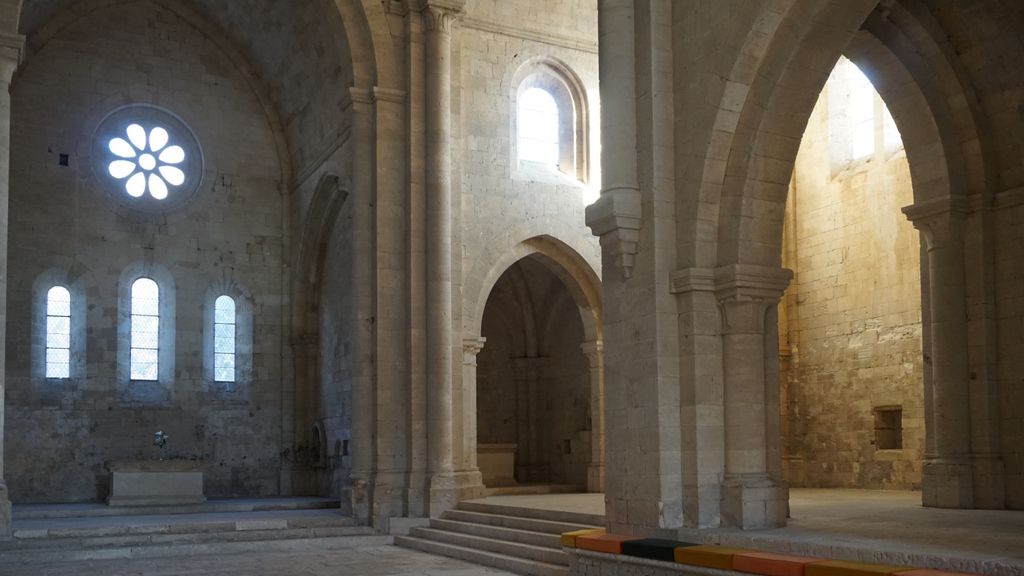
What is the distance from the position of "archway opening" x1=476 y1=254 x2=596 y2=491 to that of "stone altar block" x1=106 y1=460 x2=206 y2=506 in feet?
20.7

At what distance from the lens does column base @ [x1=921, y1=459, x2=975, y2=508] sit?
1402cm

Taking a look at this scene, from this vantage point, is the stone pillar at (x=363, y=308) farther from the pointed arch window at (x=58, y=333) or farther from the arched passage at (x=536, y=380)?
the pointed arch window at (x=58, y=333)

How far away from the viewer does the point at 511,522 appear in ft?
52.7

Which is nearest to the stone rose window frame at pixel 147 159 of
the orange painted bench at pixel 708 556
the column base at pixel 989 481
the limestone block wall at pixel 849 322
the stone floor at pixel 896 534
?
the stone floor at pixel 896 534

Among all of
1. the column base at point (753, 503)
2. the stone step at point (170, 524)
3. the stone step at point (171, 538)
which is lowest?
the stone step at point (171, 538)

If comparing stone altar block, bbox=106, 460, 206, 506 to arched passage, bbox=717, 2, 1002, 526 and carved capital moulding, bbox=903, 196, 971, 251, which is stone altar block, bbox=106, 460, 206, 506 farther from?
carved capital moulding, bbox=903, 196, 971, 251

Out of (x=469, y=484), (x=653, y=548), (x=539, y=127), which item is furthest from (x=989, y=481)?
(x=539, y=127)

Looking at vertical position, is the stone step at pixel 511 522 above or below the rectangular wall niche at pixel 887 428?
below

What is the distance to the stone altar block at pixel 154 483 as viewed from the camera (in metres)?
20.4

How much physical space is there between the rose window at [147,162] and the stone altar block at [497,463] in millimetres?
9050

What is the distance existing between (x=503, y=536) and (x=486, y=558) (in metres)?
0.82

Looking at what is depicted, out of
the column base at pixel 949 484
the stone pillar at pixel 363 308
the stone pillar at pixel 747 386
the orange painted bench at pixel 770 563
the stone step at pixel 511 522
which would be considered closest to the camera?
the orange painted bench at pixel 770 563

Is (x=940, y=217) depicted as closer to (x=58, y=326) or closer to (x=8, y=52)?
(x=8, y=52)

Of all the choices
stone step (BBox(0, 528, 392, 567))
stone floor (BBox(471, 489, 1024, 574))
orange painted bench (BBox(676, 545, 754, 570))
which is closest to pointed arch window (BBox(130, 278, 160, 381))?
stone step (BBox(0, 528, 392, 567))
